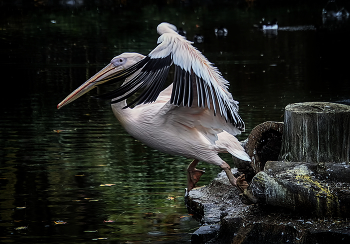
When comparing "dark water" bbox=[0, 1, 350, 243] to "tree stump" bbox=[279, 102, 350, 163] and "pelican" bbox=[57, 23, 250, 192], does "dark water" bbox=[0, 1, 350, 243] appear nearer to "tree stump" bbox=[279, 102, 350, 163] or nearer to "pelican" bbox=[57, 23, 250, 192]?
"pelican" bbox=[57, 23, 250, 192]

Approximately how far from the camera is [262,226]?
15.3 feet

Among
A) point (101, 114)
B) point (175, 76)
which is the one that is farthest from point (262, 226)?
point (101, 114)

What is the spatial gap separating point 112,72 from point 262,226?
70.2 inches

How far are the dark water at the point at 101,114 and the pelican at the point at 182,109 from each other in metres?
0.68

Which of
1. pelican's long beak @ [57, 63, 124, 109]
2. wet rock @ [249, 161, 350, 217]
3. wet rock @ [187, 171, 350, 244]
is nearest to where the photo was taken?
wet rock @ [187, 171, 350, 244]

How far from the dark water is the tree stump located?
1.14m

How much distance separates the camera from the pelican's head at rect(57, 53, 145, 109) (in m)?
5.32

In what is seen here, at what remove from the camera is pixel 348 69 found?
15.0m

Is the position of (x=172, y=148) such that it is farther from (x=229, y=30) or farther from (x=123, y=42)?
(x=229, y=30)

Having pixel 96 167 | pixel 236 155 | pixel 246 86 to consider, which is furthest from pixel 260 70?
pixel 236 155

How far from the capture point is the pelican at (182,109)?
465 centimetres

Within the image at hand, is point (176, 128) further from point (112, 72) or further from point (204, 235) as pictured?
point (204, 235)

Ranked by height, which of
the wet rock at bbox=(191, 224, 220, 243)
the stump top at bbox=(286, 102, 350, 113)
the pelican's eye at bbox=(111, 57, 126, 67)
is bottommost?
the wet rock at bbox=(191, 224, 220, 243)

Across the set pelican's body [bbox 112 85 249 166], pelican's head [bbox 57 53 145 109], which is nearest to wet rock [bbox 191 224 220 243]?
pelican's body [bbox 112 85 249 166]
